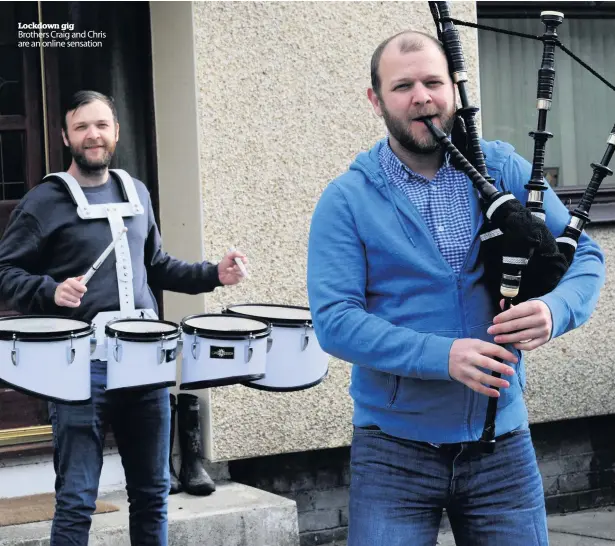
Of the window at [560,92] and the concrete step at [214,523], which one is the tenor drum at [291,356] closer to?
the concrete step at [214,523]

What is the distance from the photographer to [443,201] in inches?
113

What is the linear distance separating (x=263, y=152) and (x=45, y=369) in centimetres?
200

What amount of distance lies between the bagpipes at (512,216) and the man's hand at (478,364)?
143 mm

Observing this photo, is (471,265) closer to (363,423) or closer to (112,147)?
(363,423)

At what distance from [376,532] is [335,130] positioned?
11.0ft

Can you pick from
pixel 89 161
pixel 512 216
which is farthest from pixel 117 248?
pixel 512 216

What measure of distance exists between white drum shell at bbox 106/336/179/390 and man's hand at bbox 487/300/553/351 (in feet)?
5.95

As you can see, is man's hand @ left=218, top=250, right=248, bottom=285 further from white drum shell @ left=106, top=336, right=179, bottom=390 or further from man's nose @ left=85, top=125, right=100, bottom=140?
man's nose @ left=85, top=125, right=100, bottom=140

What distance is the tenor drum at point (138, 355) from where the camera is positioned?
13.4ft

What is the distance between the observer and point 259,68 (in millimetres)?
5656

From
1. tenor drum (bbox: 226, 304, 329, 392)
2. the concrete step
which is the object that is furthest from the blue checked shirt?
the concrete step

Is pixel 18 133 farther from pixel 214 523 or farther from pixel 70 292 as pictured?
pixel 214 523

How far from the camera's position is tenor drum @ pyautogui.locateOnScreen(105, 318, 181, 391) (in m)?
4.09

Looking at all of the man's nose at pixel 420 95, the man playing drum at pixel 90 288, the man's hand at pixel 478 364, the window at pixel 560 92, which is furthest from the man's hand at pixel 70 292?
the window at pixel 560 92
